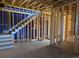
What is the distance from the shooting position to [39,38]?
10.1 meters

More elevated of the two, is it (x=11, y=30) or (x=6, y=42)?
(x=11, y=30)

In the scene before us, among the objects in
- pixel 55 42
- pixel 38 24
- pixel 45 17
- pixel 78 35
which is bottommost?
pixel 55 42

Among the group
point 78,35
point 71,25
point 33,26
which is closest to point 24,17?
point 33,26

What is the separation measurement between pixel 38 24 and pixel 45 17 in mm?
1146

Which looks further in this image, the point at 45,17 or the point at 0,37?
the point at 45,17

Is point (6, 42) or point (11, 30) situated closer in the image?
point (6, 42)

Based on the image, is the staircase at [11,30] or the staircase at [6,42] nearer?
the staircase at [6,42]

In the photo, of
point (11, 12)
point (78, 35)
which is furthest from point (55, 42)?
point (11, 12)

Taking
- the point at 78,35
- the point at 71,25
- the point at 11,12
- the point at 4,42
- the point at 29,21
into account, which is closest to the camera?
the point at 78,35

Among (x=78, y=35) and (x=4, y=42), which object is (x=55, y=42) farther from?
(x=4, y=42)

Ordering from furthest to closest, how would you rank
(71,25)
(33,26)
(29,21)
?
1. (71,25)
2. (33,26)
3. (29,21)

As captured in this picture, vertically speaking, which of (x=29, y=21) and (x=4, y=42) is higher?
(x=29, y=21)

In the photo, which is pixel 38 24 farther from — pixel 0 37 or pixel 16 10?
pixel 0 37

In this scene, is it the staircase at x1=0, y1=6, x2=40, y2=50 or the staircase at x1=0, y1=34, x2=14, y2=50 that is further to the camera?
the staircase at x1=0, y1=6, x2=40, y2=50
